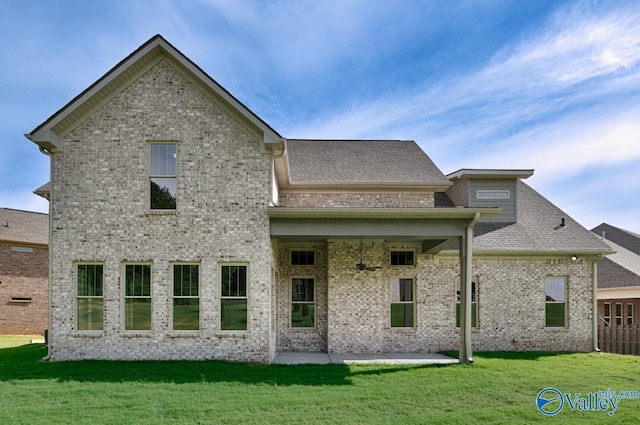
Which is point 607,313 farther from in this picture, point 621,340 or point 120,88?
point 120,88

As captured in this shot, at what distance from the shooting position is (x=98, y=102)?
1161 cm

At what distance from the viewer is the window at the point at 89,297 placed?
11336 mm

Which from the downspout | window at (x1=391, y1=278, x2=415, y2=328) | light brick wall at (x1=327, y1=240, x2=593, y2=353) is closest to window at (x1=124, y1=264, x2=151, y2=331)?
light brick wall at (x1=327, y1=240, x2=593, y2=353)

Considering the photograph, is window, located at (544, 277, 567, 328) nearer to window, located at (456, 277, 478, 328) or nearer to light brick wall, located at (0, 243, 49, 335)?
window, located at (456, 277, 478, 328)

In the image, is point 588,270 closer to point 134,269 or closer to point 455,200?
point 455,200

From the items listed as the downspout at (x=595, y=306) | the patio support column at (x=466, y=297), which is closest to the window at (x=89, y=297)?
the patio support column at (x=466, y=297)

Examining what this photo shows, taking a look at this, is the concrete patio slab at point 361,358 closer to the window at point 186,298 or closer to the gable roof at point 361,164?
the window at point 186,298

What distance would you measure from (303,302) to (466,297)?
211 inches

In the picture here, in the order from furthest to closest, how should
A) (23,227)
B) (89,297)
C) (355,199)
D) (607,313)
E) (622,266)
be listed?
(23,227) < (607,313) < (622,266) < (355,199) < (89,297)

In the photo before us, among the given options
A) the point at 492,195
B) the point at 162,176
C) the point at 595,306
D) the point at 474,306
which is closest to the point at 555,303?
the point at 595,306

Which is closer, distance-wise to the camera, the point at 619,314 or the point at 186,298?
the point at 186,298

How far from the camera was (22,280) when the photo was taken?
72.3ft

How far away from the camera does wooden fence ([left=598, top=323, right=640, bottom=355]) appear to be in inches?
608

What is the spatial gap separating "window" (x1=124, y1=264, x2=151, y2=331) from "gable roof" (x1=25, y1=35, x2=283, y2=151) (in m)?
3.94
